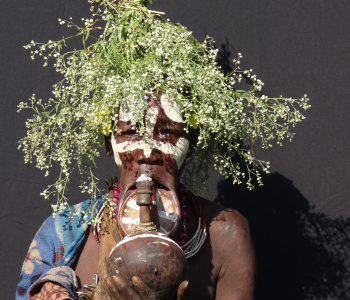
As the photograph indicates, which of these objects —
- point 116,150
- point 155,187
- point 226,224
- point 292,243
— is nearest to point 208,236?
point 226,224

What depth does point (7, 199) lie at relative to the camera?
3.08 metres

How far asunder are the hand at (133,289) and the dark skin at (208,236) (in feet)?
0.67

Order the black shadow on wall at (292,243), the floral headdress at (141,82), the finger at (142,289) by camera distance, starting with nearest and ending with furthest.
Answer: the finger at (142,289) < the floral headdress at (141,82) < the black shadow on wall at (292,243)

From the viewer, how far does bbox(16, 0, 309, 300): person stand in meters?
2.35

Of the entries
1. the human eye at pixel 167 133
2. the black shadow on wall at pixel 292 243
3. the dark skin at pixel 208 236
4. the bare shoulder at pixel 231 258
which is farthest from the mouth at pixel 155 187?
the black shadow on wall at pixel 292 243

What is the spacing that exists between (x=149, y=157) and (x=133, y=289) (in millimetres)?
380

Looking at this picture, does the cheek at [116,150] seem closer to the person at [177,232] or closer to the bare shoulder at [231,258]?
the person at [177,232]

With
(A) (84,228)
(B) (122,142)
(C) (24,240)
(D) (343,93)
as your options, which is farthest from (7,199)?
(D) (343,93)

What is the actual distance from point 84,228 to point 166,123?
42 cm

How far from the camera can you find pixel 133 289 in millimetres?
2150

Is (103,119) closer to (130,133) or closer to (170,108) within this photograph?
(130,133)

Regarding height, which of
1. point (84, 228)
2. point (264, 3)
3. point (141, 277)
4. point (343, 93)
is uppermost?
point (264, 3)

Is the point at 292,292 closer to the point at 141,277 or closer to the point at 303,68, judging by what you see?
the point at 303,68

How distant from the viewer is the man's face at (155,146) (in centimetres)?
236
